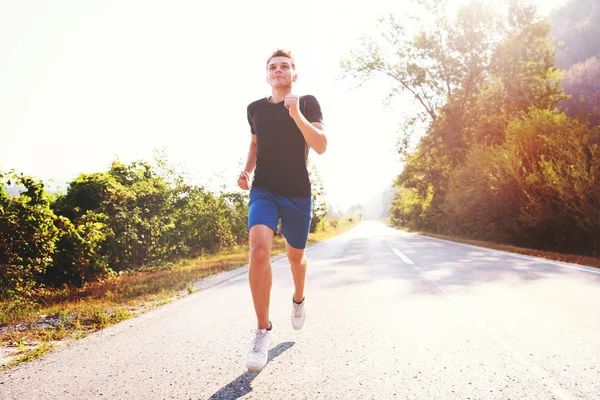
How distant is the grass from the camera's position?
148 inches

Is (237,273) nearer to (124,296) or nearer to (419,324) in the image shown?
(124,296)

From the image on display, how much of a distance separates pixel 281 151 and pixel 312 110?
1.34 feet

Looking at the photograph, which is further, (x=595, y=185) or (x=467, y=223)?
(x=467, y=223)

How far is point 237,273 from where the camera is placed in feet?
27.7

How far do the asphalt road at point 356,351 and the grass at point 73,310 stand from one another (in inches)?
12.2

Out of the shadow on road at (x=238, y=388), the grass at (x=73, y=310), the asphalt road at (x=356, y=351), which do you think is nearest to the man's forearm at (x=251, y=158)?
the asphalt road at (x=356, y=351)

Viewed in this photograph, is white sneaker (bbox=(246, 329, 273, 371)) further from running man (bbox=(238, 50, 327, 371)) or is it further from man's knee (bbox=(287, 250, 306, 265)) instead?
man's knee (bbox=(287, 250, 306, 265))

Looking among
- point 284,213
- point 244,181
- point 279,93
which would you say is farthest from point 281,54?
point 284,213

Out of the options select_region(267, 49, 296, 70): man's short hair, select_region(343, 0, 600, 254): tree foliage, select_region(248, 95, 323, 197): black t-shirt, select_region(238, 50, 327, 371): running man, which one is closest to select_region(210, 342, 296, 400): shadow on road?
select_region(238, 50, 327, 371): running man

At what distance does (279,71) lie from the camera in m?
3.04

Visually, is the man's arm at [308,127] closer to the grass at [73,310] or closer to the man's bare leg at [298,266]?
the man's bare leg at [298,266]

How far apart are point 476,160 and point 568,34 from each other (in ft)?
152

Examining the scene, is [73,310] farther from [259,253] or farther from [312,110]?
[312,110]

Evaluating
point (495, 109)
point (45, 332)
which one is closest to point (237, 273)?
point (45, 332)
